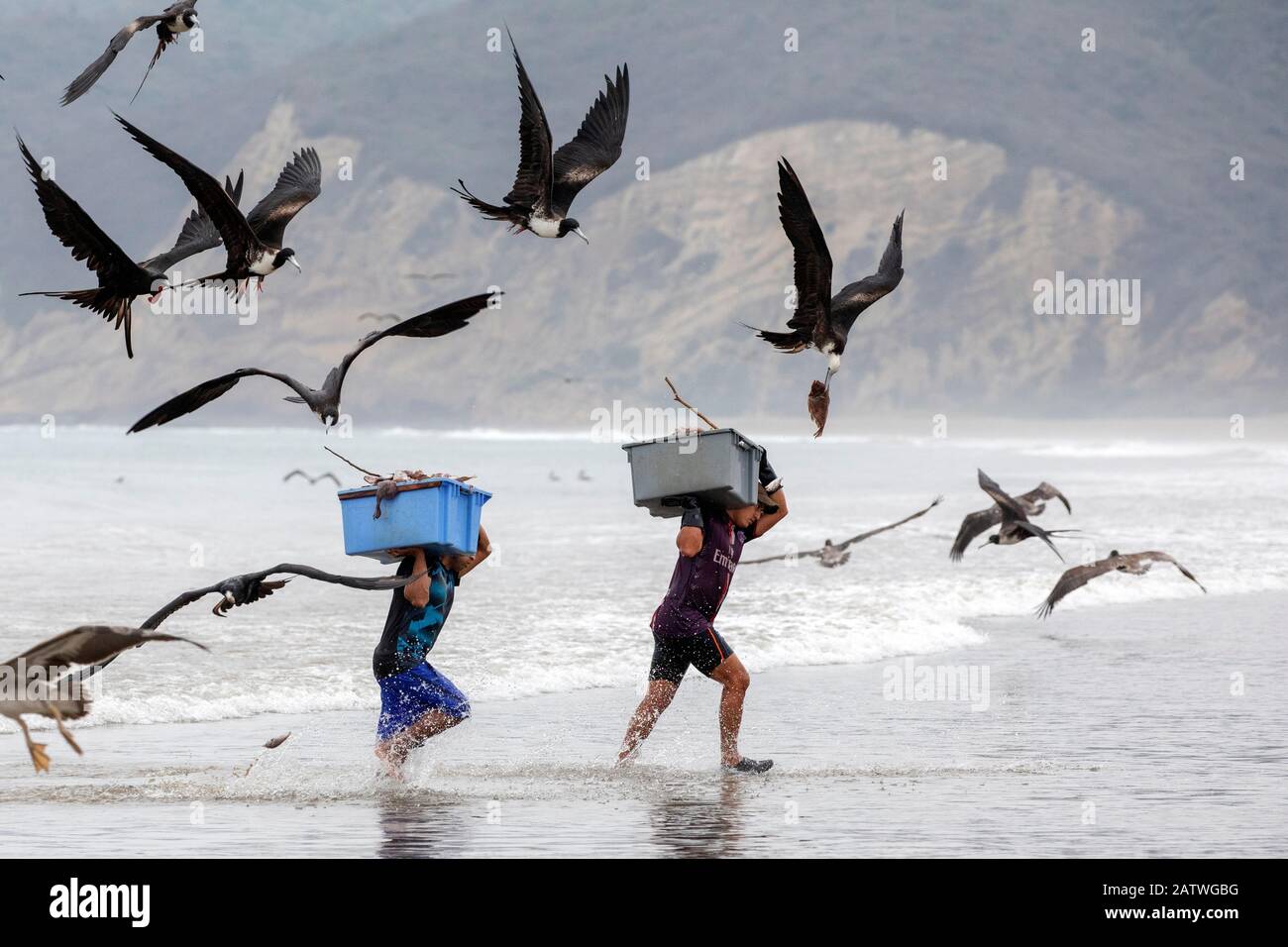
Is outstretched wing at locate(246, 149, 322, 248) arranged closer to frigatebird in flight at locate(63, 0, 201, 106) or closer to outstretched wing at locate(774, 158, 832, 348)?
frigatebird in flight at locate(63, 0, 201, 106)

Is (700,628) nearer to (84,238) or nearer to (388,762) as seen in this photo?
(388,762)

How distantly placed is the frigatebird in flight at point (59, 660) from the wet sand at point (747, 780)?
1.08m

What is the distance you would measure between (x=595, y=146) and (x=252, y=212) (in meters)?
2.41

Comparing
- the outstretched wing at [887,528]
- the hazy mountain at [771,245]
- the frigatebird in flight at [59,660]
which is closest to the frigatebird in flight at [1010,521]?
the outstretched wing at [887,528]

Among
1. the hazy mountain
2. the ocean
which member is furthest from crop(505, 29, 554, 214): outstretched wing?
the hazy mountain

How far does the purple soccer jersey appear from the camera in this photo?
925cm

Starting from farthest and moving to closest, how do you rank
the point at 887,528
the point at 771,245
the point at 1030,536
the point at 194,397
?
the point at 771,245 < the point at 1030,536 < the point at 887,528 < the point at 194,397

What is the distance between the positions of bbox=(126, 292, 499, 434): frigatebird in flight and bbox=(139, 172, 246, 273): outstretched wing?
1.10 metres

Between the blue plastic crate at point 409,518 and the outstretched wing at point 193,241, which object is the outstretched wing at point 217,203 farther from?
the blue plastic crate at point 409,518

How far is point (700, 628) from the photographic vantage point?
924 centimetres

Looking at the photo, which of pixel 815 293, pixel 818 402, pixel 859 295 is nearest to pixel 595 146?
pixel 859 295

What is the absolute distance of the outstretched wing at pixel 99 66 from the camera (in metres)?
8.85
